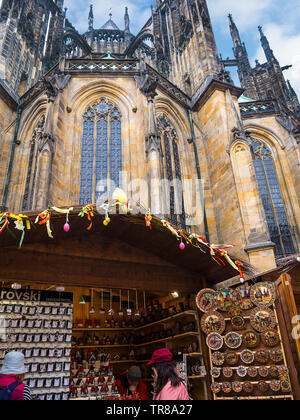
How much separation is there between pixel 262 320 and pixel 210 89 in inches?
467

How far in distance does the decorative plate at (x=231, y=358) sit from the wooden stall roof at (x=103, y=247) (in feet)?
5.00

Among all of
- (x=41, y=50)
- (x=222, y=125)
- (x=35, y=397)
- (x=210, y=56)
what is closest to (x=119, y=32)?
(x=41, y=50)

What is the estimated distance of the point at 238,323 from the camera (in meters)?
5.13

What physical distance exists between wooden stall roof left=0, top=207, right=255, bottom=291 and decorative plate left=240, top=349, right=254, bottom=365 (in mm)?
1499

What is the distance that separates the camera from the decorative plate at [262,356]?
477 cm

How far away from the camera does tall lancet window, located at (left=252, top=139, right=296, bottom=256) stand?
50.0 feet

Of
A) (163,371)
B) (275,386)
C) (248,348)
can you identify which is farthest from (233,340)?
(163,371)

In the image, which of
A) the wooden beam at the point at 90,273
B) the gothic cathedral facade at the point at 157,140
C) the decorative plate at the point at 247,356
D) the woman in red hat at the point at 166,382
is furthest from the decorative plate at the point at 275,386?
the gothic cathedral facade at the point at 157,140

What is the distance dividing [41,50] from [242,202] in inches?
637

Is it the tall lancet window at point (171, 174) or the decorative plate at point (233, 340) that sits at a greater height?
the tall lancet window at point (171, 174)

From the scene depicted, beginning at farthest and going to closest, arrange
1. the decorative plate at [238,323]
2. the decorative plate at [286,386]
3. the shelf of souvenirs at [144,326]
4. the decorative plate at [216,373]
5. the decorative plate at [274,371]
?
1. the shelf of souvenirs at [144,326]
2. the decorative plate at [238,323]
3. the decorative plate at [216,373]
4. the decorative plate at [274,371]
5. the decorative plate at [286,386]

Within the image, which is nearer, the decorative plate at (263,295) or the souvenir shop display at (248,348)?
the souvenir shop display at (248,348)

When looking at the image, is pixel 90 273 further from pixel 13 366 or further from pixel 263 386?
pixel 263 386

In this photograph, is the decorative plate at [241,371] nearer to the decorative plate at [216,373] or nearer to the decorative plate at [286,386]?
the decorative plate at [216,373]
